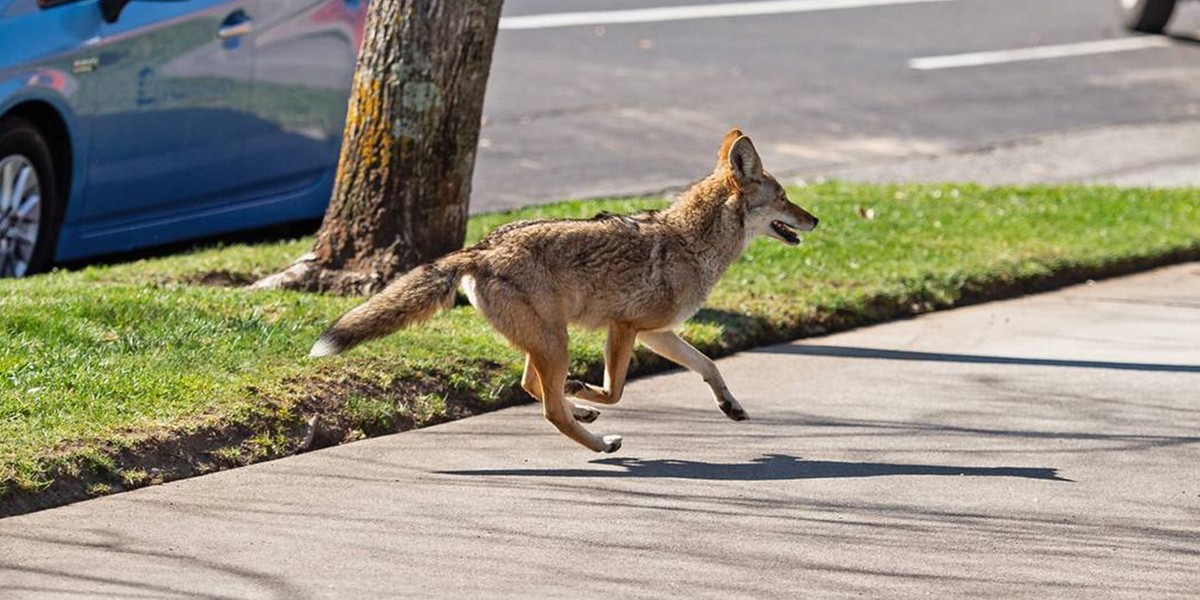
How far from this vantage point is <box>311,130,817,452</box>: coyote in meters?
6.94

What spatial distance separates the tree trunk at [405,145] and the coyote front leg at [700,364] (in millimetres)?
1886

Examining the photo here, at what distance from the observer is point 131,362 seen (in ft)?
24.5

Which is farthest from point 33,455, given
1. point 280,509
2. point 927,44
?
point 927,44

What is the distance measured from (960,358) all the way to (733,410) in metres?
2.00

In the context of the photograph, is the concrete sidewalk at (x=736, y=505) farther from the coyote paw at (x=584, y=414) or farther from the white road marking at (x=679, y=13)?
the white road marking at (x=679, y=13)

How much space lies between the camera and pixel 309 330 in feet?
26.9

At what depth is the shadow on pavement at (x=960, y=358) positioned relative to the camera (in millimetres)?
9164

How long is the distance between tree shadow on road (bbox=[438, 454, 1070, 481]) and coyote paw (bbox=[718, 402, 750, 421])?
0.92 ft

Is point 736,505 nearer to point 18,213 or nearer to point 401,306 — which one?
point 401,306

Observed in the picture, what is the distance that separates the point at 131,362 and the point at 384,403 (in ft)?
3.24

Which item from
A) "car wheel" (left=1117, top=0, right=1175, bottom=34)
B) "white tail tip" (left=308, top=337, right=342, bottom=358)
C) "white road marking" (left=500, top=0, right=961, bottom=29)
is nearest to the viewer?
"white tail tip" (left=308, top=337, right=342, bottom=358)

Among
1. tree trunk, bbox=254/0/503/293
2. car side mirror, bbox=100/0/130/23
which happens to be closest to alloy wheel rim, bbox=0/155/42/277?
car side mirror, bbox=100/0/130/23

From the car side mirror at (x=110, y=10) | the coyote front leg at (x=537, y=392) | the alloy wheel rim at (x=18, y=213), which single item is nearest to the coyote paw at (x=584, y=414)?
the coyote front leg at (x=537, y=392)

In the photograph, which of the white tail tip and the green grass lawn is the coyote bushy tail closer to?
the white tail tip
